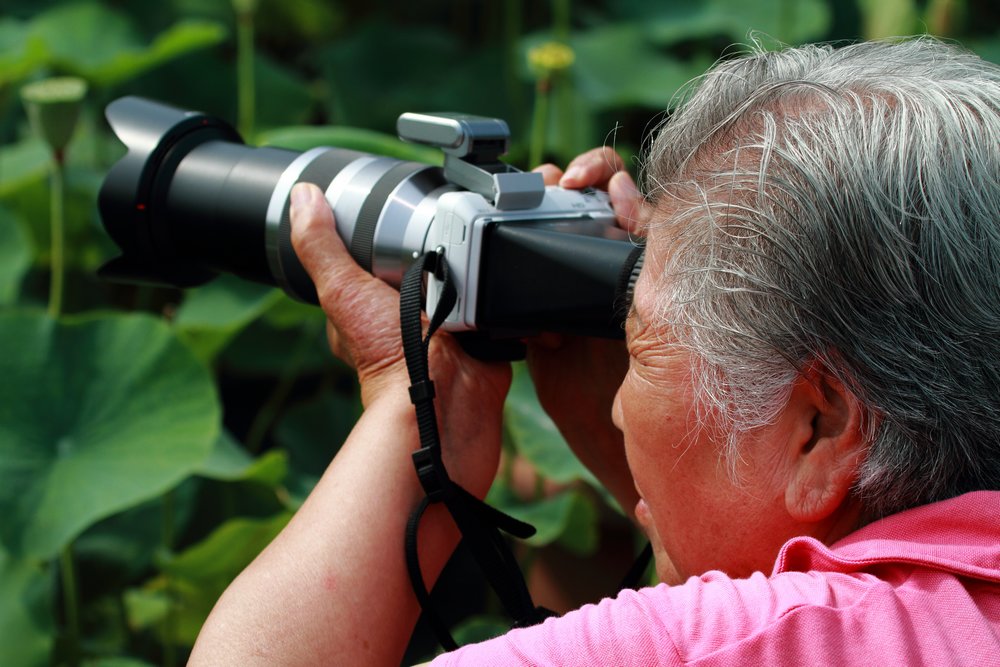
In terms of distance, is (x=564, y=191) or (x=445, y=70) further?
(x=445, y=70)

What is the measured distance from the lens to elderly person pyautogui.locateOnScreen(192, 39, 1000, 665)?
60cm

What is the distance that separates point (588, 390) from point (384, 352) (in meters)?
0.22

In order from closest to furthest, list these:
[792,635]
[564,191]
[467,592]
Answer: [792,635] < [564,191] < [467,592]

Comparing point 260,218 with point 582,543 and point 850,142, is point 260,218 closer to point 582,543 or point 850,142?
point 850,142

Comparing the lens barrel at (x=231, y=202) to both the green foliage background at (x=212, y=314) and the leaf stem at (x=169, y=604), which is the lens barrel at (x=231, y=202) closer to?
the green foliage background at (x=212, y=314)

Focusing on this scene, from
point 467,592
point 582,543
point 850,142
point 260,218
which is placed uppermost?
point 850,142

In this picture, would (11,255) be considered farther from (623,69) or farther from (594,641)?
(594,641)

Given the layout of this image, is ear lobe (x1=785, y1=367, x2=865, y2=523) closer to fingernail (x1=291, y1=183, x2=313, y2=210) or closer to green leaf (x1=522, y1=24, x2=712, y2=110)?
fingernail (x1=291, y1=183, x2=313, y2=210)

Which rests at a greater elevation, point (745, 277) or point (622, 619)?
point (745, 277)

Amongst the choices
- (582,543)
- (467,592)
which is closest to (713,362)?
(582,543)

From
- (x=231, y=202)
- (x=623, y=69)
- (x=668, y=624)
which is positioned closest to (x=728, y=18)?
(x=623, y=69)

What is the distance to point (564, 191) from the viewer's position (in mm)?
934

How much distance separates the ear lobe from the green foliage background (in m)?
0.37

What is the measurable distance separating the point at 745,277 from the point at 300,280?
0.44m
